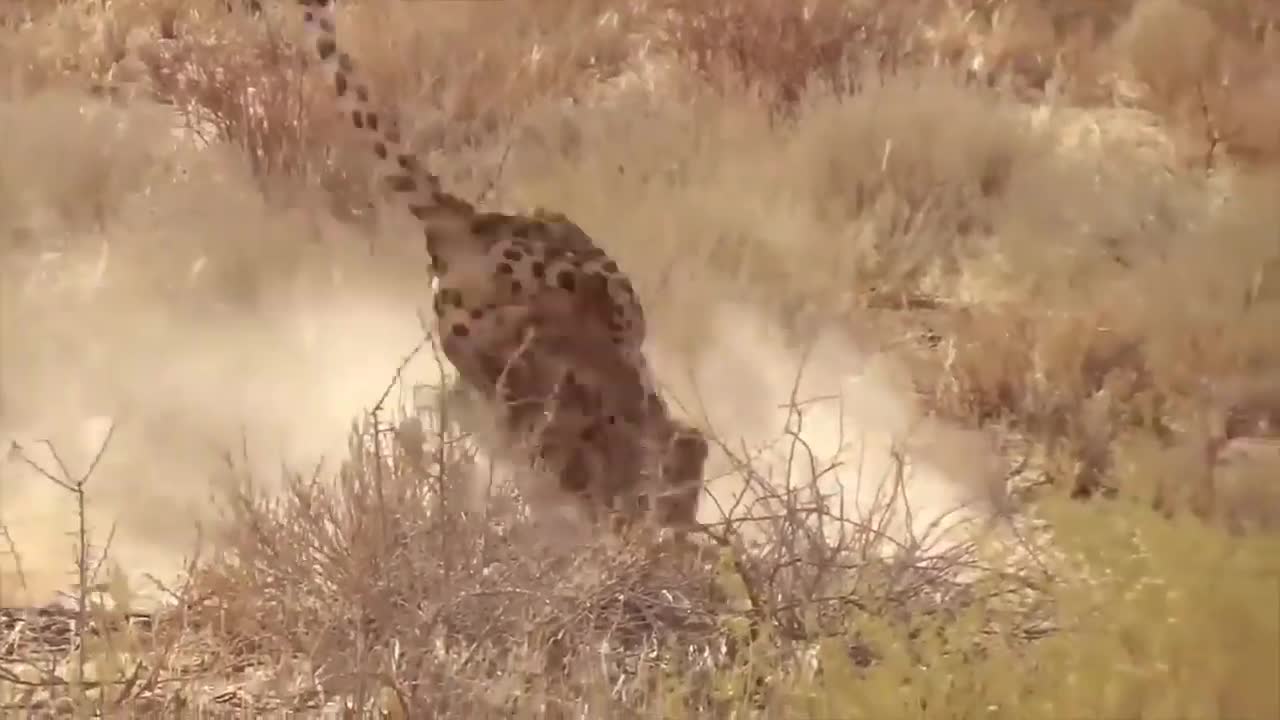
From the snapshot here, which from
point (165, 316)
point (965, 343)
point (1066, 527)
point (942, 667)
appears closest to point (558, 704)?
point (942, 667)

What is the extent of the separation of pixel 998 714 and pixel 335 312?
56.9 inches

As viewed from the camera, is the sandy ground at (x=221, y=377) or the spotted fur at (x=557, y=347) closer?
the spotted fur at (x=557, y=347)

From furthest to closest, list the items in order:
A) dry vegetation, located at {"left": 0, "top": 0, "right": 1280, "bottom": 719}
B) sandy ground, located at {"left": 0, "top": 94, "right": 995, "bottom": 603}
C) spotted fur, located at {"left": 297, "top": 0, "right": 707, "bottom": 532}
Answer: sandy ground, located at {"left": 0, "top": 94, "right": 995, "bottom": 603} < spotted fur, located at {"left": 297, "top": 0, "right": 707, "bottom": 532} < dry vegetation, located at {"left": 0, "top": 0, "right": 1280, "bottom": 719}

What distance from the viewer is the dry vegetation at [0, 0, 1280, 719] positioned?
4.52 ft

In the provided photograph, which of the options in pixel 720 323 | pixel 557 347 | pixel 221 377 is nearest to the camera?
pixel 557 347

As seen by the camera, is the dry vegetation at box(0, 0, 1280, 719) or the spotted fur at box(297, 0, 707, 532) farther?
the spotted fur at box(297, 0, 707, 532)

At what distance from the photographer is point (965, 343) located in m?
2.24

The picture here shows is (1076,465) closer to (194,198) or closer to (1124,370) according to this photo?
(1124,370)

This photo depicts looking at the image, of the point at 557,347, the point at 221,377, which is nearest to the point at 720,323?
the point at 557,347

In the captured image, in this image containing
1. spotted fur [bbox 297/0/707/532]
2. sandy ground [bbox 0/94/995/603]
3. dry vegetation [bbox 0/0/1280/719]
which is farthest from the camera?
sandy ground [bbox 0/94/995/603]

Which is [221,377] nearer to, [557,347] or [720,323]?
[557,347]

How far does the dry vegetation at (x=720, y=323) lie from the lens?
138 cm

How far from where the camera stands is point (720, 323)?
7.58ft

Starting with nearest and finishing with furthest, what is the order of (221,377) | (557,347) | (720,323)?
(557,347) < (221,377) < (720,323)
